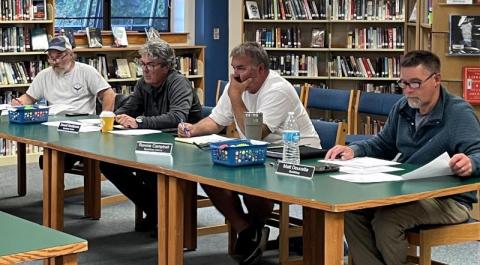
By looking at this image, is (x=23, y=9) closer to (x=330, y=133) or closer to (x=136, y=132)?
(x=136, y=132)

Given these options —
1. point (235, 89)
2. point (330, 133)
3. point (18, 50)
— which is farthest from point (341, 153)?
point (18, 50)

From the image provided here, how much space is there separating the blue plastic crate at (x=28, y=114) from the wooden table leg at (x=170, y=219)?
1817 mm

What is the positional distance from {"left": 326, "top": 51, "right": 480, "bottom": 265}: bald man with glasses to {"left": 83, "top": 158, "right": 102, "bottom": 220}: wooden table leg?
2.29 metres

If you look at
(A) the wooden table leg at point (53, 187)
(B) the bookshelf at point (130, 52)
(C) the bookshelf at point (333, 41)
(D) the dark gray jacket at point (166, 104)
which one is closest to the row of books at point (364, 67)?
(C) the bookshelf at point (333, 41)

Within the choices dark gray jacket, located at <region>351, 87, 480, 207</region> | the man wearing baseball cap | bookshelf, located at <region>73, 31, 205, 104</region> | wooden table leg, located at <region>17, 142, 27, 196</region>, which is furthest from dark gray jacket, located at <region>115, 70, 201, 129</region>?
bookshelf, located at <region>73, 31, 205, 104</region>

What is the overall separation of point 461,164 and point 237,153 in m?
0.96

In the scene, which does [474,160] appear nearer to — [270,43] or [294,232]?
[294,232]

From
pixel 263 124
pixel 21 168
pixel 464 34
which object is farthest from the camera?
pixel 21 168

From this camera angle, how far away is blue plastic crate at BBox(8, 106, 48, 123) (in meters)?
5.92

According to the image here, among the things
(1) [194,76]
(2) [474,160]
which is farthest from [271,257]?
(1) [194,76]

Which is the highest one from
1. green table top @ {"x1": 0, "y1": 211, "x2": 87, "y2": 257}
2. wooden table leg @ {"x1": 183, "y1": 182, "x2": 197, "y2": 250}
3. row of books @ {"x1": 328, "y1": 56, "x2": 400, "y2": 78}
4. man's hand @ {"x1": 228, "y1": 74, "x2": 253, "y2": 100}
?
A: row of books @ {"x1": 328, "y1": 56, "x2": 400, "y2": 78}

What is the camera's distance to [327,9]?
31.6 ft

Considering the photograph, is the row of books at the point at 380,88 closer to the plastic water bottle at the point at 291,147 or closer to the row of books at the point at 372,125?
the row of books at the point at 372,125

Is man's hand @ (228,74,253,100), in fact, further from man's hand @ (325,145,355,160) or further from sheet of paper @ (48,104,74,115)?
sheet of paper @ (48,104,74,115)
